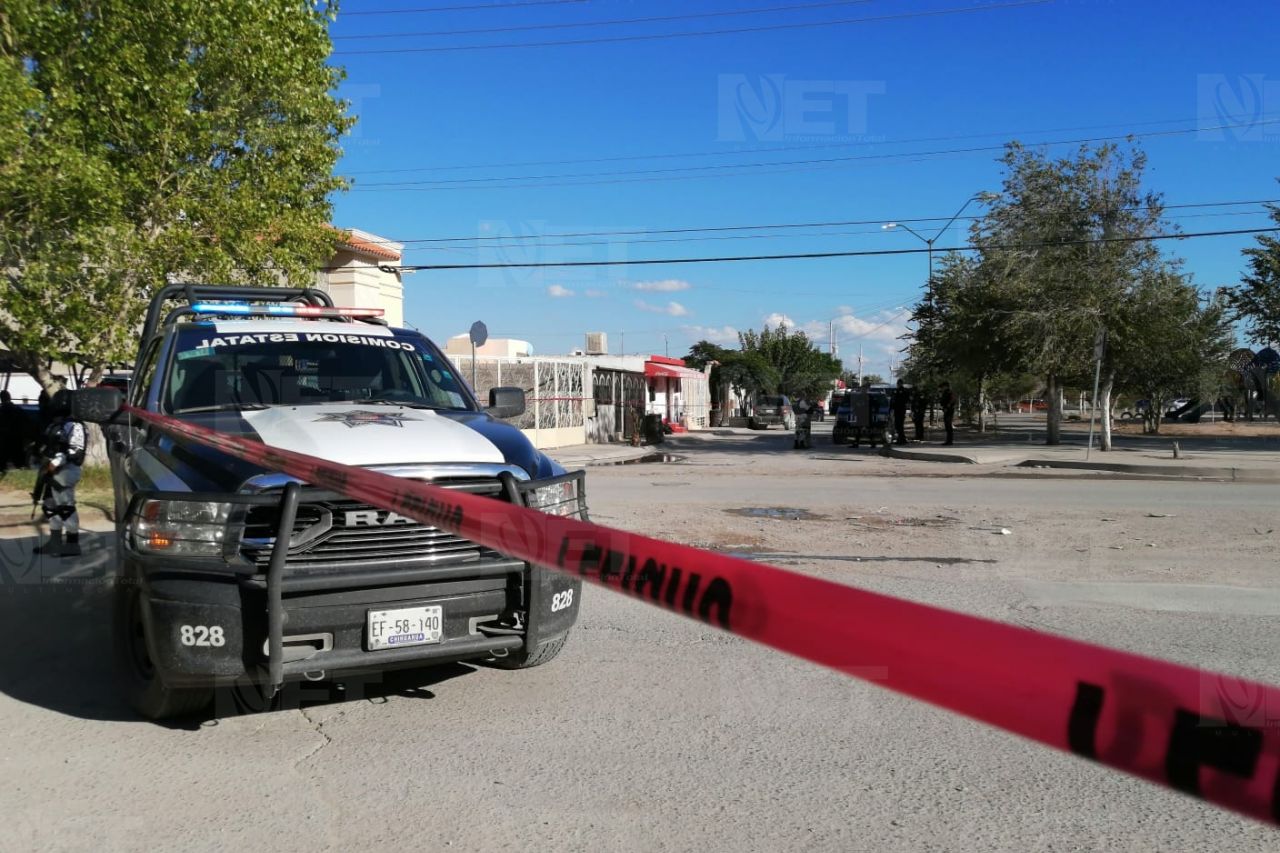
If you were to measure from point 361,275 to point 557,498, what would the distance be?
30.3 m

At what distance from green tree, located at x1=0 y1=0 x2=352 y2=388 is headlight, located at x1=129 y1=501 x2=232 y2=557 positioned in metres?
8.94

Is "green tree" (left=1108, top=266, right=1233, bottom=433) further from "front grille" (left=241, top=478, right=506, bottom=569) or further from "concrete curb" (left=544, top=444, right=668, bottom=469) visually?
A: "front grille" (left=241, top=478, right=506, bottom=569)

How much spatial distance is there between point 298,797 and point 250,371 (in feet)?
8.94

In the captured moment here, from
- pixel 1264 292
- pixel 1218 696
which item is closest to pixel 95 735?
pixel 1218 696

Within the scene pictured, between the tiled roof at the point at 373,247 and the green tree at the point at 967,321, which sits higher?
the tiled roof at the point at 373,247

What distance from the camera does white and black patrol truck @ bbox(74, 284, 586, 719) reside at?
389 centimetres

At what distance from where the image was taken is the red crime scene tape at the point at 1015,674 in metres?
1.51

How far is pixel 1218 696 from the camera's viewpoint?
177 cm

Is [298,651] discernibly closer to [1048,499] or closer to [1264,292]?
[1048,499]

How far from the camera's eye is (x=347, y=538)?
13.2 ft

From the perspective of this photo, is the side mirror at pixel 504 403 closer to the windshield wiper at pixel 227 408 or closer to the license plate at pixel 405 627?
the windshield wiper at pixel 227 408

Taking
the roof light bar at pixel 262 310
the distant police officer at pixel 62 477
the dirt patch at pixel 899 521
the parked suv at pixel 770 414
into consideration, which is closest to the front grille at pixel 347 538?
the roof light bar at pixel 262 310

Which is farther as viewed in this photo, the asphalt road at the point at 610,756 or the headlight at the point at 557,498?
the headlight at the point at 557,498

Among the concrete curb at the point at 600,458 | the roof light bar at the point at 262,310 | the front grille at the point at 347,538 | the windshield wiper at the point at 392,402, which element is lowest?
the concrete curb at the point at 600,458
